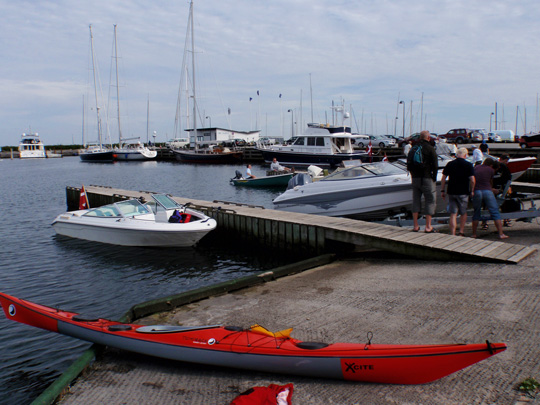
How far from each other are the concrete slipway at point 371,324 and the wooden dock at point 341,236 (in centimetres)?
33

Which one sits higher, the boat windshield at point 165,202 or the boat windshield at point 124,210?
the boat windshield at point 165,202

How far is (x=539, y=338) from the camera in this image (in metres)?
4.34

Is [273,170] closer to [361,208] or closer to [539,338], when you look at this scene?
[361,208]

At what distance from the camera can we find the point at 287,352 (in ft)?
13.4

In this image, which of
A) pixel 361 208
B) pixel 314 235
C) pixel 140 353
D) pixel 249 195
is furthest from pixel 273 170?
pixel 140 353

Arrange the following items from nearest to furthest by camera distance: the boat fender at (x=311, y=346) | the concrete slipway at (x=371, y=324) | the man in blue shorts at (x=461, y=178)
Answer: the concrete slipway at (x=371, y=324) → the boat fender at (x=311, y=346) → the man in blue shorts at (x=461, y=178)

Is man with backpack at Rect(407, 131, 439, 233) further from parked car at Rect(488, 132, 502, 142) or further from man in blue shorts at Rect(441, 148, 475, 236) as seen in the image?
parked car at Rect(488, 132, 502, 142)

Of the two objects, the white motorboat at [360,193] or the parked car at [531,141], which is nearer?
the white motorboat at [360,193]

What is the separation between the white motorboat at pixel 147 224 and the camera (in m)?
12.6

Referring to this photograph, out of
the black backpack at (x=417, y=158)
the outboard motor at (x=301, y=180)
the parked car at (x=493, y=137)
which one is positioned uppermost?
the parked car at (x=493, y=137)

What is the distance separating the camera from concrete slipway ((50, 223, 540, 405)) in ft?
12.4

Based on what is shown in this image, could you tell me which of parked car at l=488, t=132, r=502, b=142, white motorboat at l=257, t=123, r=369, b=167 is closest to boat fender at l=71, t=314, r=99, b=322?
white motorboat at l=257, t=123, r=369, b=167

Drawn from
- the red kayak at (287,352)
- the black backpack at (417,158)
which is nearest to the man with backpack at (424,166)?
the black backpack at (417,158)

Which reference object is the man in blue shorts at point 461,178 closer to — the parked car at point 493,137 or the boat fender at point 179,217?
the boat fender at point 179,217
